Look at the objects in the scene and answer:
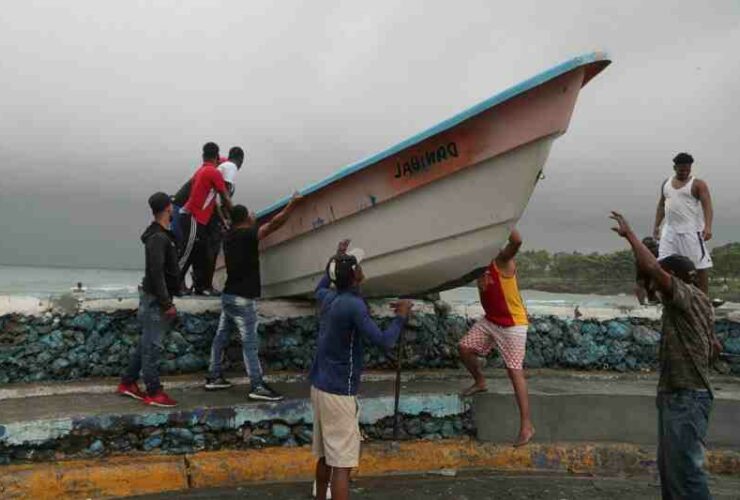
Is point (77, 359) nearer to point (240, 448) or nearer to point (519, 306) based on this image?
point (240, 448)

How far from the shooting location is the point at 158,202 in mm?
4797

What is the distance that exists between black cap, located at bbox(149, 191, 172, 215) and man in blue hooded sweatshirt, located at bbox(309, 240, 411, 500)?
6.03 ft

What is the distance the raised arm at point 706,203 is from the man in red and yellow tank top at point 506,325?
1818 millimetres

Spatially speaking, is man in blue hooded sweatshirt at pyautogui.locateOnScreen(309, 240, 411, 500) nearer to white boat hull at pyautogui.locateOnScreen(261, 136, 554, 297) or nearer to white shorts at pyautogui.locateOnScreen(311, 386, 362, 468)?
white shorts at pyautogui.locateOnScreen(311, 386, 362, 468)

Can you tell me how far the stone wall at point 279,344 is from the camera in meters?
5.21

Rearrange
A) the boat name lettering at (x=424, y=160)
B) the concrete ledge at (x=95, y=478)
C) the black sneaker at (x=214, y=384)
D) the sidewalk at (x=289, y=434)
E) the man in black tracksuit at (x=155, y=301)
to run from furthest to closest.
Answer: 1. the black sneaker at (x=214, y=384)
2. the boat name lettering at (x=424, y=160)
3. the man in black tracksuit at (x=155, y=301)
4. the sidewalk at (x=289, y=434)
5. the concrete ledge at (x=95, y=478)

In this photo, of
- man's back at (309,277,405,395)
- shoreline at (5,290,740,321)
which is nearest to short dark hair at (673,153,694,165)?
shoreline at (5,290,740,321)

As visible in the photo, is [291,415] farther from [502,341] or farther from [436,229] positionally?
[436,229]

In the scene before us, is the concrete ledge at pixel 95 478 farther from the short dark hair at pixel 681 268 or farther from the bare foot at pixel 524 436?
the short dark hair at pixel 681 268

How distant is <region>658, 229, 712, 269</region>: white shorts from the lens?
5.63 m

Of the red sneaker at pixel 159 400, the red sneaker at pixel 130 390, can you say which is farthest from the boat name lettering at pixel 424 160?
the red sneaker at pixel 130 390

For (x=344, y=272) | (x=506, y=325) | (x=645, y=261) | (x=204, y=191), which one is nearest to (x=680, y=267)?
(x=645, y=261)

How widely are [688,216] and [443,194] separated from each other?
231 centimetres

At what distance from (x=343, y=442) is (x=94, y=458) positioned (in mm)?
1881
